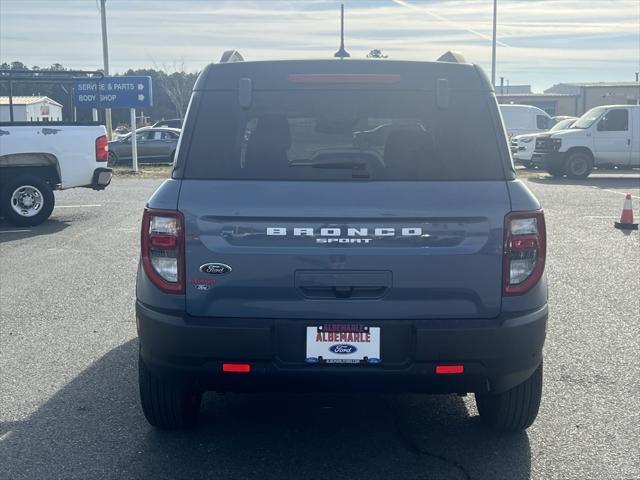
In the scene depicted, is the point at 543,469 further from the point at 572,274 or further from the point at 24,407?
the point at 572,274

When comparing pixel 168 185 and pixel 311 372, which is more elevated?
pixel 168 185

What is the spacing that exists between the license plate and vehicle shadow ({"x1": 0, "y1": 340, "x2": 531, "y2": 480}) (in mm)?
625

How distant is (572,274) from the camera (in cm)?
962

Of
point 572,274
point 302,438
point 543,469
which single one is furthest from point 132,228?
point 543,469

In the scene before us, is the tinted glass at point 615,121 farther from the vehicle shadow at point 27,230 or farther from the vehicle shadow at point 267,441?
the vehicle shadow at point 267,441

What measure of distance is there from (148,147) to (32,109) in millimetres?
15298

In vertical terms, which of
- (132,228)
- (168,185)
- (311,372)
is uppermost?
(168,185)

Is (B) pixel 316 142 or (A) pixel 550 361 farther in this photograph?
(A) pixel 550 361

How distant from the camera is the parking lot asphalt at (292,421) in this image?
431 centimetres

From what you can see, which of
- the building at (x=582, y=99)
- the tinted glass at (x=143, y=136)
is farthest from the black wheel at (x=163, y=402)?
the building at (x=582, y=99)

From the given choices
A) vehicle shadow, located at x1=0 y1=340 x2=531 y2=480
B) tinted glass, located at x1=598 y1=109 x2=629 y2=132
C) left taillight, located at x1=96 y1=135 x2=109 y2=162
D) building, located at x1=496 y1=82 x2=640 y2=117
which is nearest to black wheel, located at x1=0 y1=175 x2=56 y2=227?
left taillight, located at x1=96 y1=135 x2=109 y2=162

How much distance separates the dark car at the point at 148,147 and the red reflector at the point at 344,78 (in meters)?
25.5

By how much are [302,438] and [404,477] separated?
0.73 m

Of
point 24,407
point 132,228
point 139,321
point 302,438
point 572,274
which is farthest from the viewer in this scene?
point 132,228
